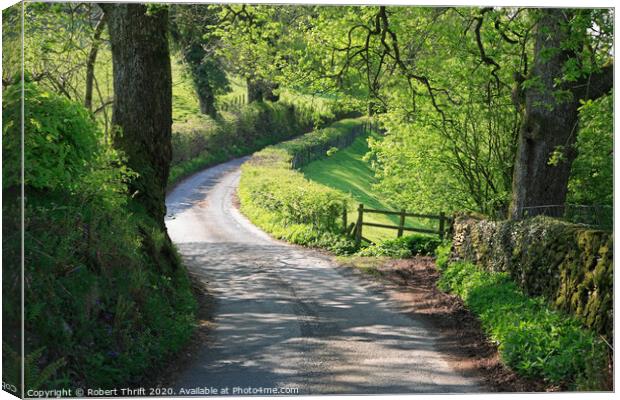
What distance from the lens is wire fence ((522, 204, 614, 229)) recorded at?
10414 millimetres

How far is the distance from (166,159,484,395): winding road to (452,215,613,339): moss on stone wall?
1.68 meters

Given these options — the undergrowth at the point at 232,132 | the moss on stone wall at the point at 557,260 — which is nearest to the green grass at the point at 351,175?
the undergrowth at the point at 232,132

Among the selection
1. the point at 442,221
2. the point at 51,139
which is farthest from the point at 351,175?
the point at 51,139

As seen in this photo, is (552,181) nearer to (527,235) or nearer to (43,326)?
(527,235)

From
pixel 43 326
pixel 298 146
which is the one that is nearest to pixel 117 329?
pixel 43 326

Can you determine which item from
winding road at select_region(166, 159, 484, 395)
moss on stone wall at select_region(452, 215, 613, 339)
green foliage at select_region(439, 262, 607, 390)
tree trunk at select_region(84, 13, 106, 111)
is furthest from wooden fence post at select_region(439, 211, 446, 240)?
tree trunk at select_region(84, 13, 106, 111)

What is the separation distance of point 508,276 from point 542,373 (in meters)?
4.47

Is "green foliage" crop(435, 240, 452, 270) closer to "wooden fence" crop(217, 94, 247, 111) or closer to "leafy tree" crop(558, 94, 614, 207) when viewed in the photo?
"leafy tree" crop(558, 94, 614, 207)

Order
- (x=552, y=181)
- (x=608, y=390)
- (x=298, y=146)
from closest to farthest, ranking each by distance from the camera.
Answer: (x=608, y=390) < (x=552, y=181) < (x=298, y=146)

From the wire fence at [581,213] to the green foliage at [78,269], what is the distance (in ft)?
18.3

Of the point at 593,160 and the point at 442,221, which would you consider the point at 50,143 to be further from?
the point at 442,221

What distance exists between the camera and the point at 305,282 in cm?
1533

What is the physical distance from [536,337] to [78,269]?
5.21 metres

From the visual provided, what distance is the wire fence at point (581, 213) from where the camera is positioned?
1041cm
